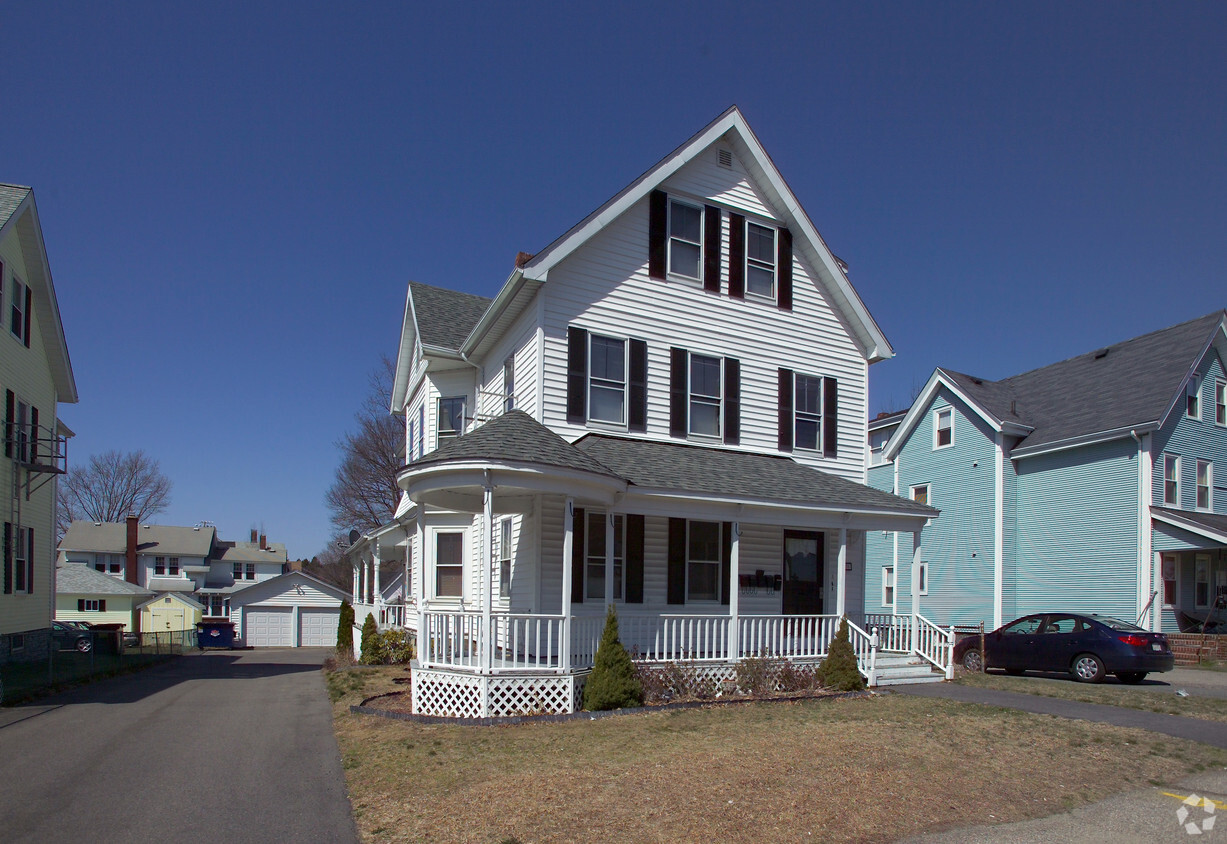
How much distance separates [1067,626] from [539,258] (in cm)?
1250

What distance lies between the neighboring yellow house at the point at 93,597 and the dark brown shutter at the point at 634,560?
150 feet

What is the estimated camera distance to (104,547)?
201 feet

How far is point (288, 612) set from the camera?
48375mm

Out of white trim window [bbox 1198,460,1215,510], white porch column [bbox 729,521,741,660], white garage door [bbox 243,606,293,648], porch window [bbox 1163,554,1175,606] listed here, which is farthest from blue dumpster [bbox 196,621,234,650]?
white trim window [bbox 1198,460,1215,510]

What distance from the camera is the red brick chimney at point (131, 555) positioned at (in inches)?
2370

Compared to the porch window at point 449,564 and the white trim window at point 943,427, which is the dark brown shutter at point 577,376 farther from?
the white trim window at point 943,427

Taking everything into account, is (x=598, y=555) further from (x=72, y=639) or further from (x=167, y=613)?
(x=167, y=613)

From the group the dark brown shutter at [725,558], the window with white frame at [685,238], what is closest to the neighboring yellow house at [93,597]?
the dark brown shutter at [725,558]

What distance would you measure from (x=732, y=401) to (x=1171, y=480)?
16.0m

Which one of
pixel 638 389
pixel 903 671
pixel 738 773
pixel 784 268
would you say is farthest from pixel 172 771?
pixel 784 268

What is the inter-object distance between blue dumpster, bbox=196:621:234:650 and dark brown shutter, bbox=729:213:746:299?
3660 centimetres

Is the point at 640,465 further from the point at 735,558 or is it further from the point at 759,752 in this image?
the point at 759,752

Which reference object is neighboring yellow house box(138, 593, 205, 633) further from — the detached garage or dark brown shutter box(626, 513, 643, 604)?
dark brown shutter box(626, 513, 643, 604)

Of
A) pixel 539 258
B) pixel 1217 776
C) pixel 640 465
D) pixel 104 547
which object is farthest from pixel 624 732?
pixel 104 547
